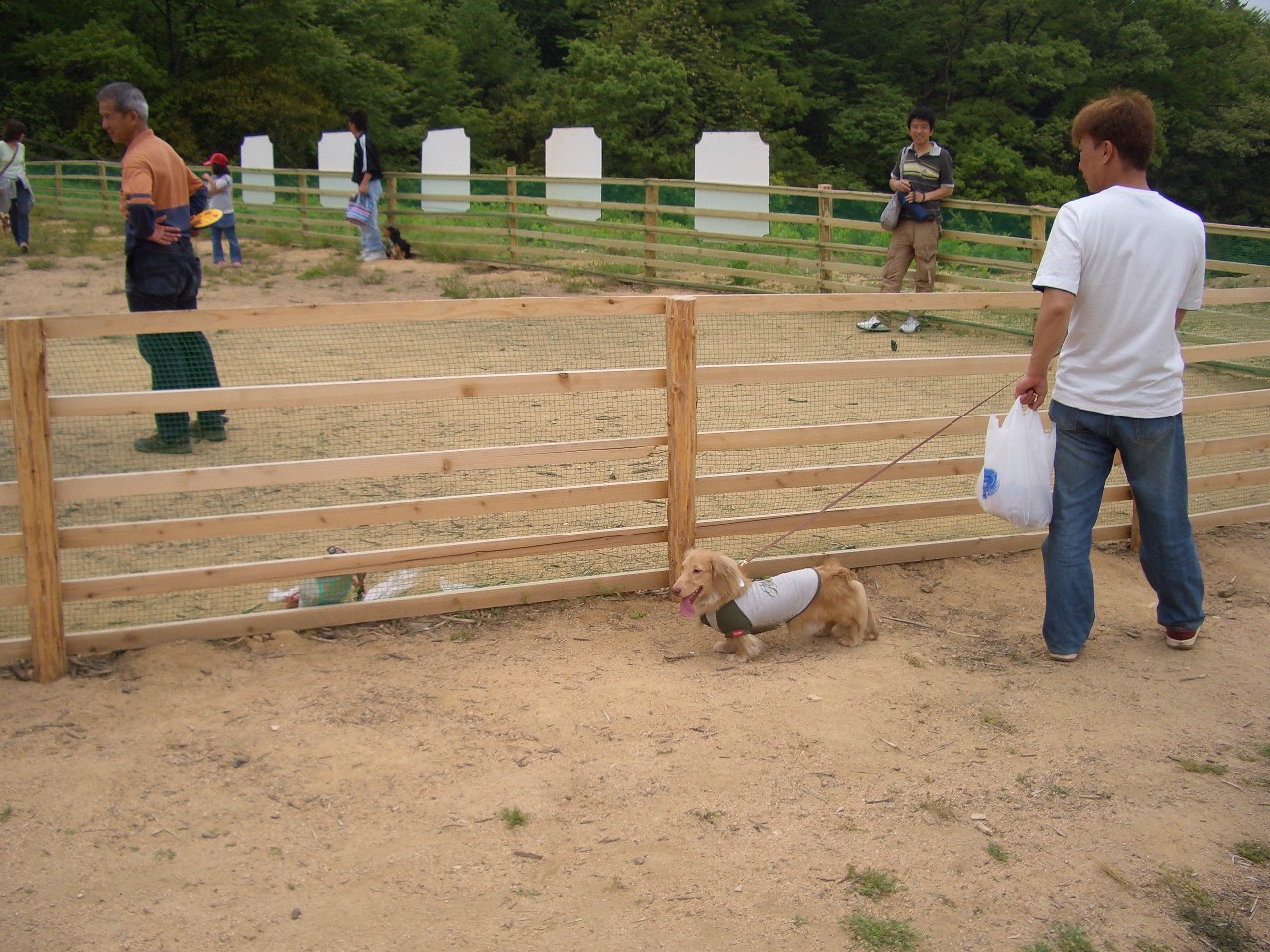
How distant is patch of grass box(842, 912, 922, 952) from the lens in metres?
2.63

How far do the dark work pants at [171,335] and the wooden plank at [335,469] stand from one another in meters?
1.91

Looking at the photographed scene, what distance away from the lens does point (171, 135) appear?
30203 mm

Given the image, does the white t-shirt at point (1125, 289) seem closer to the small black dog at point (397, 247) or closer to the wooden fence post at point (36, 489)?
the wooden fence post at point (36, 489)

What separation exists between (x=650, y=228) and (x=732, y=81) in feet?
57.8

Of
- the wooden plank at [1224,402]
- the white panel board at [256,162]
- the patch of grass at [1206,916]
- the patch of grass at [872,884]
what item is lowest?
the patch of grass at [1206,916]

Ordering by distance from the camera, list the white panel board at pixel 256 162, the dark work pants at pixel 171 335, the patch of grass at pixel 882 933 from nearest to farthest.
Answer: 1. the patch of grass at pixel 882 933
2. the dark work pants at pixel 171 335
3. the white panel board at pixel 256 162

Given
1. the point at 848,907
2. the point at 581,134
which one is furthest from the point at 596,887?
the point at 581,134

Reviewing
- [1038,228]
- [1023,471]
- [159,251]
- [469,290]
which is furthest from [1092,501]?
[469,290]

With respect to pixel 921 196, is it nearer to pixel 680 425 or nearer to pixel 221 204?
pixel 680 425

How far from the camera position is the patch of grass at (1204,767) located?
11.1 ft

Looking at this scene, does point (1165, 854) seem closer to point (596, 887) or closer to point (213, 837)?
point (596, 887)

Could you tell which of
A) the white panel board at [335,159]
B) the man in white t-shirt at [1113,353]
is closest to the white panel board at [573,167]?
the white panel board at [335,159]

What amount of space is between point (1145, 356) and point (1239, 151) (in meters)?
32.1

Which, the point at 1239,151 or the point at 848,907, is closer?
the point at 848,907
